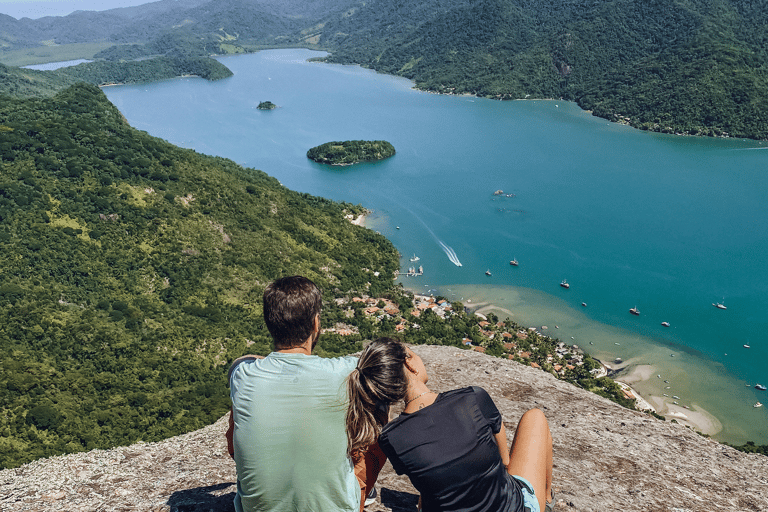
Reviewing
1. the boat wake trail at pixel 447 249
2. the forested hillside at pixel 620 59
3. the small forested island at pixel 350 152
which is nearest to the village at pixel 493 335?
the boat wake trail at pixel 447 249

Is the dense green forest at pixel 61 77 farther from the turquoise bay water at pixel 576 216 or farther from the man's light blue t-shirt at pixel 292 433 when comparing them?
the man's light blue t-shirt at pixel 292 433

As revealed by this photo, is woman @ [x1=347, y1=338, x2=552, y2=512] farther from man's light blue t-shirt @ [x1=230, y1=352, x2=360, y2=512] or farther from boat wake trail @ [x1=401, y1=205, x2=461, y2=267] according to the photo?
boat wake trail @ [x1=401, y1=205, x2=461, y2=267]

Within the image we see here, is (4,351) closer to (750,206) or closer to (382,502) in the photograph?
(382,502)

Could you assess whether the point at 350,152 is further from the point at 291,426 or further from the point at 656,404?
the point at 291,426

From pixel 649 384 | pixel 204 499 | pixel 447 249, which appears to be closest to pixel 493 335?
pixel 649 384

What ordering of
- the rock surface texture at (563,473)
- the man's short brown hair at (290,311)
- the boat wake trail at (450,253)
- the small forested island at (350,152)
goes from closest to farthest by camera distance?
the man's short brown hair at (290,311) < the rock surface texture at (563,473) < the boat wake trail at (450,253) < the small forested island at (350,152)

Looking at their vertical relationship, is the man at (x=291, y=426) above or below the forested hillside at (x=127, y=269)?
above

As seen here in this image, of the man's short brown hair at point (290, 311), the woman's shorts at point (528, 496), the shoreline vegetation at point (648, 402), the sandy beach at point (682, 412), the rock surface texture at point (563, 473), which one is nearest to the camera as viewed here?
the man's short brown hair at point (290, 311)

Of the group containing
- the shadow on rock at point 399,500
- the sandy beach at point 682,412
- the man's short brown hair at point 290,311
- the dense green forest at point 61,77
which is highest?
the dense green forest at point 61,77
